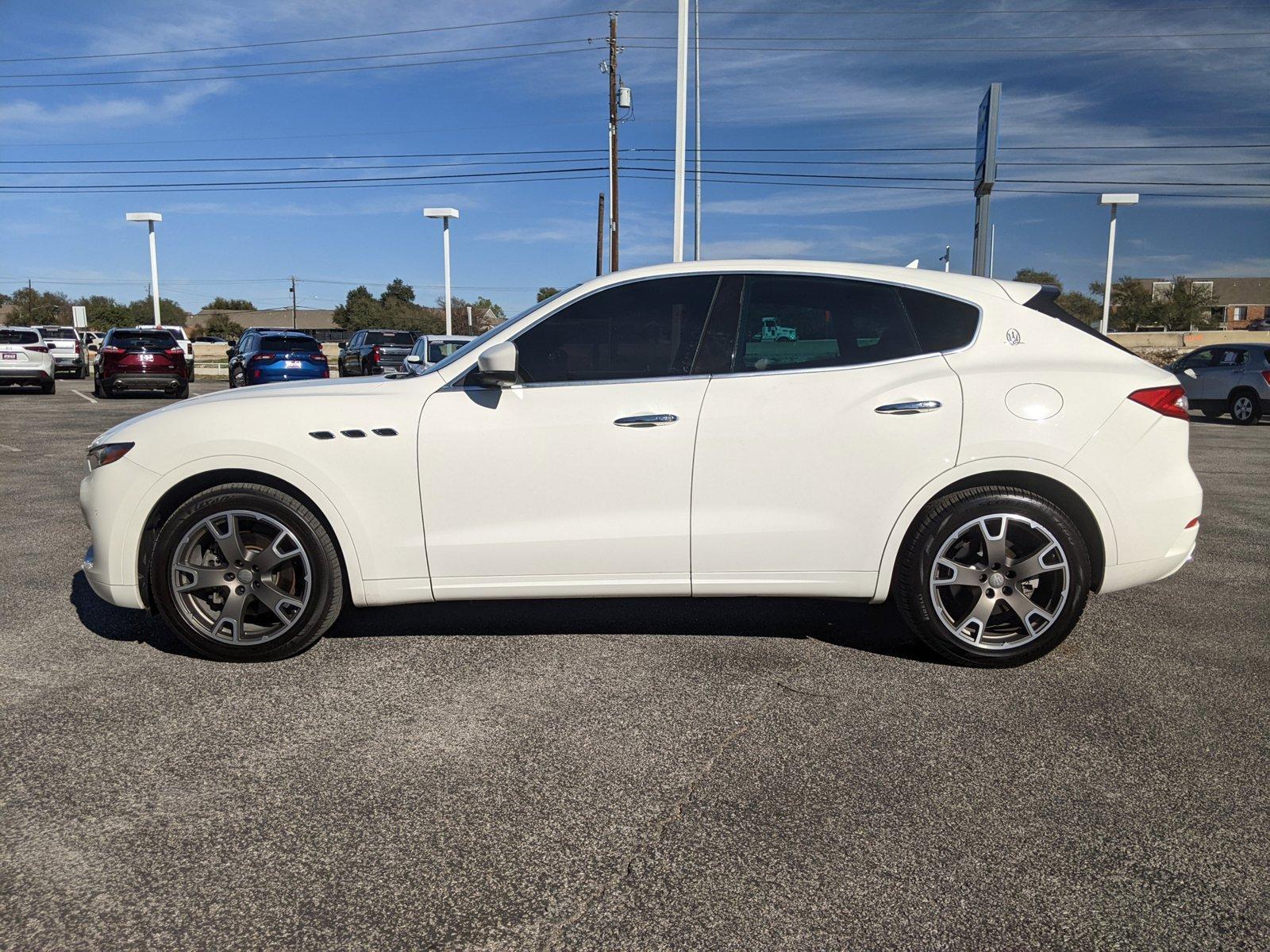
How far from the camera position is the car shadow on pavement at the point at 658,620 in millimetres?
4746

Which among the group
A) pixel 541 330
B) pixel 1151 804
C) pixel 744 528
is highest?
pixel 541 330

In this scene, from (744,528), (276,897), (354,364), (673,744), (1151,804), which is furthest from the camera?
(354,364)

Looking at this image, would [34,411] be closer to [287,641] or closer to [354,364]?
[354,364]

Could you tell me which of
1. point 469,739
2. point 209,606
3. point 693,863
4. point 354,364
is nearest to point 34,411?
point 354,364

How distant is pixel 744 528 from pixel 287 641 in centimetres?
208

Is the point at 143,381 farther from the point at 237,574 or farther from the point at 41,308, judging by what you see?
the point at 41,308

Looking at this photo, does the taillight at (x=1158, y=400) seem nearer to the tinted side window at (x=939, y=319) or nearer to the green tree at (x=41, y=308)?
the tinted side window at (x=939, y=319)

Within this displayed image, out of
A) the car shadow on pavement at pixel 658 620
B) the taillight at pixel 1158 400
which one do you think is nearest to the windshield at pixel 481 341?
the car shadow on pavement at pixel 658 620

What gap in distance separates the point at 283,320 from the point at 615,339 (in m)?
155

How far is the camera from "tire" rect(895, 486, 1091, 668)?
4121 mm

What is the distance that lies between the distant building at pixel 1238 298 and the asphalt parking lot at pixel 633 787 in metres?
114

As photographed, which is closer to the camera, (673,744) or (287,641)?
(673,744)

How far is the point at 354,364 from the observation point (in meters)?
26.5

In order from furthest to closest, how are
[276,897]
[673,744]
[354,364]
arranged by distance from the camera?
[354,364] < [673,744] < [276,897]
